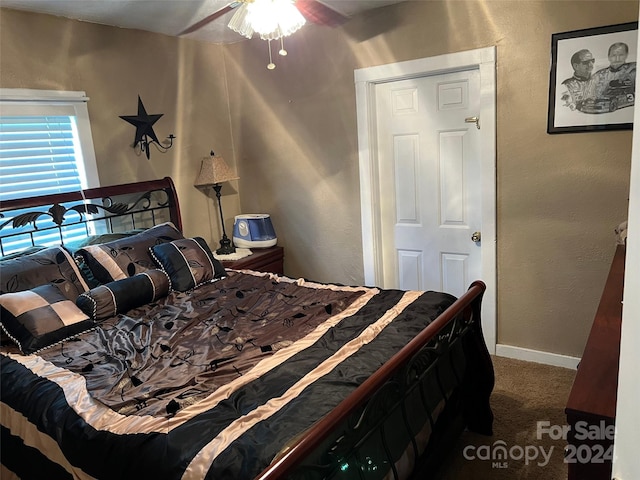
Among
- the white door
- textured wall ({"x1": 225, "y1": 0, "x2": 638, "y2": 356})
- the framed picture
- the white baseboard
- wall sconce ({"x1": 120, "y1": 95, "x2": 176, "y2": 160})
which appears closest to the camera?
the framed picture

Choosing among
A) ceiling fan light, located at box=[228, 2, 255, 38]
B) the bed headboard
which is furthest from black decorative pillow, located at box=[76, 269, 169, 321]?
ceiling fan light, located at box=[228, 2, 255, 38]

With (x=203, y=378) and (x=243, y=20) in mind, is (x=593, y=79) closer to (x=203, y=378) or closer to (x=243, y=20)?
(x=243, y=20)

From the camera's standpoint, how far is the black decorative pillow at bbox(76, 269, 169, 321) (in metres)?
2.44

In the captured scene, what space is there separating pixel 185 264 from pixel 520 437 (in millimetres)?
2013

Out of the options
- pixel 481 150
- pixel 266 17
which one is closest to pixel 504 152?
pixel 481 150

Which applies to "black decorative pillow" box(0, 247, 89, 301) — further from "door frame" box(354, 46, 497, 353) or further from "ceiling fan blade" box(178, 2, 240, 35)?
"door frame" box(354, 46, 497, 353)

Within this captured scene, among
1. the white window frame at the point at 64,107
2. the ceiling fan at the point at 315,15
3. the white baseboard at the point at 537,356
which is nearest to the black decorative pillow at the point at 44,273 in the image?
the white window frame at the point at 64,107

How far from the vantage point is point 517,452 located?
2244 mm

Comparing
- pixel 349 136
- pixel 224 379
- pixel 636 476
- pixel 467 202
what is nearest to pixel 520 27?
pixel 467 202

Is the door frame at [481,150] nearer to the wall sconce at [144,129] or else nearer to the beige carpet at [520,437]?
the beige carpet at [520,437]

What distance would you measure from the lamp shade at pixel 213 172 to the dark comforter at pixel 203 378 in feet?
4.22

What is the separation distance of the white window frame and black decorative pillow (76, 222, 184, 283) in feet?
1.75

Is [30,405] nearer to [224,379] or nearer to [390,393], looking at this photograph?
[224,379]

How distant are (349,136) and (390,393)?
2226 mm
